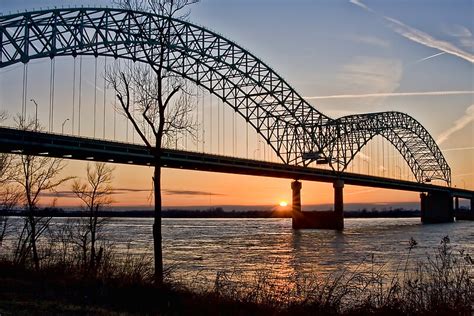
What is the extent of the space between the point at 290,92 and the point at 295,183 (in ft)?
51.7

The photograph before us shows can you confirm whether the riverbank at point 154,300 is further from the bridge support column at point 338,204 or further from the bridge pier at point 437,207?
the bridge pier at point 437,207

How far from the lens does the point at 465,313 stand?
12031mm

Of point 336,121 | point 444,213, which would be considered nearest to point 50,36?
point 336,121

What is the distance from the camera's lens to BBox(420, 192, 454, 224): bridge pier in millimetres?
143750

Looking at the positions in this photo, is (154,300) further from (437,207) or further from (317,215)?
(437,207)

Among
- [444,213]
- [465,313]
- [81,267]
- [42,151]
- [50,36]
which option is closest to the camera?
[465,313]

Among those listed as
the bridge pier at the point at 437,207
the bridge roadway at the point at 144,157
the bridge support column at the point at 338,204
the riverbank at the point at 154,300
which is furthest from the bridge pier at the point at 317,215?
Answer: the riverbank at the point at 154,300

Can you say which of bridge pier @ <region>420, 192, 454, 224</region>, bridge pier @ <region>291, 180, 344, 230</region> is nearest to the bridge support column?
bridge pier @ <region>291, 180, 344, 230</region>

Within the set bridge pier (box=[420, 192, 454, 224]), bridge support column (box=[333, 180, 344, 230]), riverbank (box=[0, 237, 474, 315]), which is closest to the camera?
riverbank (box=[0, 237, 474, 315])

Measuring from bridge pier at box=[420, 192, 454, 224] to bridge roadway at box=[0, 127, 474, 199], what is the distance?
96.5 ft

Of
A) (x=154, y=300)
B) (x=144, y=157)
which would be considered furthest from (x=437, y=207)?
(x=154, y=300)

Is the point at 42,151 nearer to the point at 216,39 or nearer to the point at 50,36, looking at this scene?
the point at 50,36

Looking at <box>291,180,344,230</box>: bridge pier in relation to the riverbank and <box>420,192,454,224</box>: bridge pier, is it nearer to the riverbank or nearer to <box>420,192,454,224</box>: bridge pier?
<box>420,192,454,224</box>: bridge pier

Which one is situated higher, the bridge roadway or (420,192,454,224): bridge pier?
the bridge roadway
